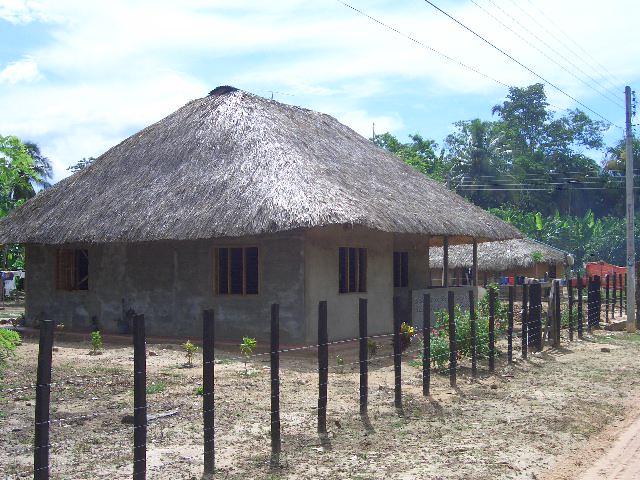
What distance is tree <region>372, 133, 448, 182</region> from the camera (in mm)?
46906

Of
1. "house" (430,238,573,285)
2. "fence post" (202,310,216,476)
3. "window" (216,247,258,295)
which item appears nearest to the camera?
"fence post" (202,310,216,476)

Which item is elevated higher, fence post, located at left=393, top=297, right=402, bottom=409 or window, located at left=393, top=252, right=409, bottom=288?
window, located at left=393, top=252, right=409, bottom=288

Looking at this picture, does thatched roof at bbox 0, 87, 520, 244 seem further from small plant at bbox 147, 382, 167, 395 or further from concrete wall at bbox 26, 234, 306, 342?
small plant at bbox 147, 382, 167, 395

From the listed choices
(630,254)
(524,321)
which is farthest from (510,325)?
(630,254)

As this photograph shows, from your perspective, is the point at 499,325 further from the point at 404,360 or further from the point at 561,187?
the point at 561,187

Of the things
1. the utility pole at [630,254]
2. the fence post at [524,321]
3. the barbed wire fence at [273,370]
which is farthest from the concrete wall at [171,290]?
the utility pole at [630,254]

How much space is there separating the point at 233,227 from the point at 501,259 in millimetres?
21920

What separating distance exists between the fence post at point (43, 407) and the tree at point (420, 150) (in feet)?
138

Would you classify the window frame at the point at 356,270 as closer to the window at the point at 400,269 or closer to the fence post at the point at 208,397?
the window at the point at 400,269

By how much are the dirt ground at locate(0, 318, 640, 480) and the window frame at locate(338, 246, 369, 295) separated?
2306 mm

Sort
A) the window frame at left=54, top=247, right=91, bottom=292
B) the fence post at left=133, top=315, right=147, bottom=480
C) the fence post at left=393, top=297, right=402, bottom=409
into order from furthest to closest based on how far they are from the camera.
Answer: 1. the window frame at left=54, top=247, right=91, bottom=292
2. the fence post at left=393, top=297, right=402, bottom=409
3. the fence post at left=133, top=315, right=147, bottom=480

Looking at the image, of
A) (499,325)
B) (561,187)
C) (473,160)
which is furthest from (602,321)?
(561,187)

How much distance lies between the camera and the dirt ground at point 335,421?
597cm

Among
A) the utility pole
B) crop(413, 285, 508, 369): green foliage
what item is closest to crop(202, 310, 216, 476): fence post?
crop(413, 285, 508, 369): green foliage
